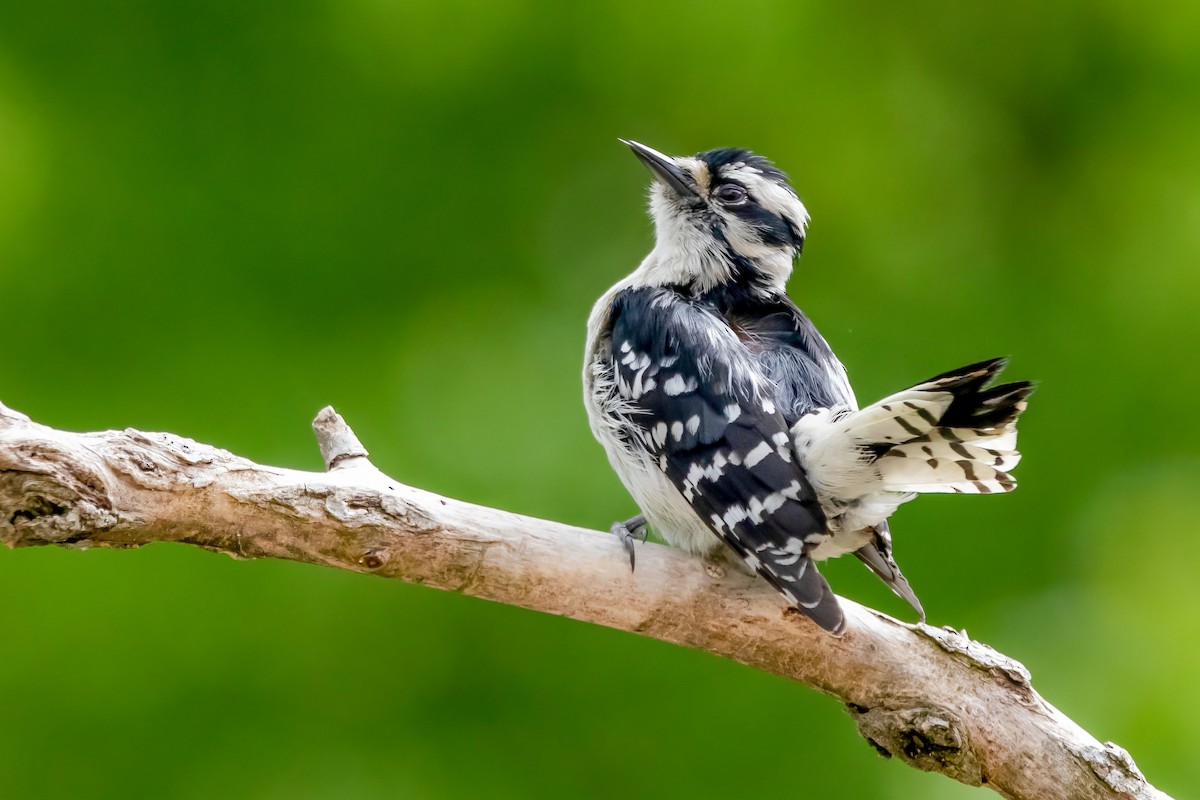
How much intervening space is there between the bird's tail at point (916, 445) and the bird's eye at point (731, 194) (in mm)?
986

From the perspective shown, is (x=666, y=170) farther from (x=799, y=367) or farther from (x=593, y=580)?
(x=593, y=580)

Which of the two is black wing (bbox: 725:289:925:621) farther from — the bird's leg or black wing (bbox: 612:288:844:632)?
the bird's leg

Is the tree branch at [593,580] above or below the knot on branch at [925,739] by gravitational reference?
above

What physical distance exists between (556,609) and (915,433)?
88cm

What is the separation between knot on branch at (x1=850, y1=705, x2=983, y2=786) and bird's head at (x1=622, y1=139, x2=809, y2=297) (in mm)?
1345

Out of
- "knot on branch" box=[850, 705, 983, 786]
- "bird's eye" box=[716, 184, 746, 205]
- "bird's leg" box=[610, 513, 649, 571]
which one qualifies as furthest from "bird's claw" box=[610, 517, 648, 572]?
"bird's eye" box=[716, 184, 746, 205]

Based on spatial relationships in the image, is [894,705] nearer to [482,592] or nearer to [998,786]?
[998,786]

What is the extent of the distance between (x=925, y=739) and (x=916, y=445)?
0.69 meters

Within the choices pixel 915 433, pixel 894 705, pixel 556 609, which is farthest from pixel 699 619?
pixel 915 433

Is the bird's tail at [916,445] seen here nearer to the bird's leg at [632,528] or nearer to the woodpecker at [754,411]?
the woodpecker at [754,411]

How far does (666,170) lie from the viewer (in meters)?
3.49

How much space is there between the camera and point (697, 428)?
108 inches

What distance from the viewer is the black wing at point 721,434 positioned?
8.13 feet

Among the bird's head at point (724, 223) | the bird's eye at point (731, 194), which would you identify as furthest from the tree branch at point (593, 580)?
the bird's eye at point (731, 194)
